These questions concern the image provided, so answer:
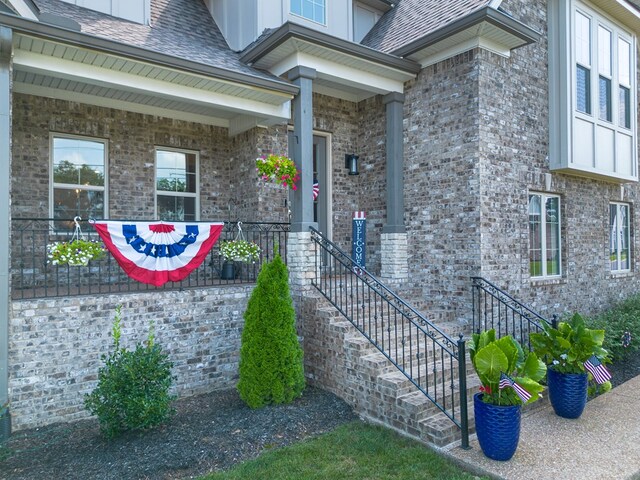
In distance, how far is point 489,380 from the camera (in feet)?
15.3

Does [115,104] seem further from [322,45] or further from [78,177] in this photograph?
[322,45]

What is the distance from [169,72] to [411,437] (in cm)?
572

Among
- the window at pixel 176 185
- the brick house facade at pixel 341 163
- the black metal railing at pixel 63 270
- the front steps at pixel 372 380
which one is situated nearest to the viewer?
the front steps at pixel 372 380

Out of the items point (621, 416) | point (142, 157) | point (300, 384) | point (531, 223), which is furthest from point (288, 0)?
point (621, 416)

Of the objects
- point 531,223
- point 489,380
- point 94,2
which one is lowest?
point 489,380

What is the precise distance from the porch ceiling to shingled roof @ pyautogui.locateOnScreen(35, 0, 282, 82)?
0.29m

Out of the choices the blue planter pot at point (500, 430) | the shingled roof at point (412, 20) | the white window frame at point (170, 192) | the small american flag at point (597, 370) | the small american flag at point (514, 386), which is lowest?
the blue planter pot at point (500, 430)

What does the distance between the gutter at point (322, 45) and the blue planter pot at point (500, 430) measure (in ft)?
18.4

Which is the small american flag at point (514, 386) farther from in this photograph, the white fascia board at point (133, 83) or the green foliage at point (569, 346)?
the white fascia board at point (133, 83)

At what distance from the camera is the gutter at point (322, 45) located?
7027mm

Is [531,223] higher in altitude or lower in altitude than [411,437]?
higher

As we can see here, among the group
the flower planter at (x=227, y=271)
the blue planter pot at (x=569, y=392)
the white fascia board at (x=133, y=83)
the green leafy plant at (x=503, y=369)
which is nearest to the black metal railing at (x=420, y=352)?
the green leafy plant at (x=503, y=369)

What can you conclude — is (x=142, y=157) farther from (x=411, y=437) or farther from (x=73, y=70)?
(x=411, y=437)

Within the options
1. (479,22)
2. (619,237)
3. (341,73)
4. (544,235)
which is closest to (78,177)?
(341,73)
